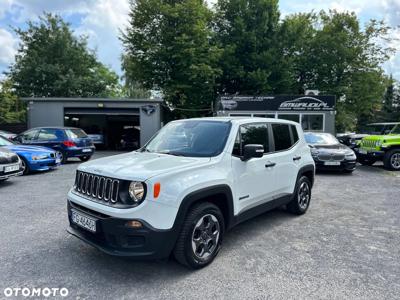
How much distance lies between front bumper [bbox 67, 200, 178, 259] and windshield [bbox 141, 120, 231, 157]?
1145 millimetres

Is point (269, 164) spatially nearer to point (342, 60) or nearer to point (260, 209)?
point (260, 209)

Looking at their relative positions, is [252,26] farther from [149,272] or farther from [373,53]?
[149,272]

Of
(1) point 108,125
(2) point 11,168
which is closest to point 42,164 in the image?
(2) point 11,168

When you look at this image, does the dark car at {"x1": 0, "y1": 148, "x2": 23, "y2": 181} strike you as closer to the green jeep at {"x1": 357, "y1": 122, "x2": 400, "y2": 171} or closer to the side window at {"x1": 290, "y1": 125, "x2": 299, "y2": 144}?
the side window at {"x1": 290, "y1": 125, "x2": 299, "y2": 144}

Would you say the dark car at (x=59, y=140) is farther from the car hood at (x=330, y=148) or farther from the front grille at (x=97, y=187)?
the car hood at (x=330, y=148)

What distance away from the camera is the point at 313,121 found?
1742 cm

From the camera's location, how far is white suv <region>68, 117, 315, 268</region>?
2766 millimetres

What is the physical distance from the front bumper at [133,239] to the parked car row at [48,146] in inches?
290

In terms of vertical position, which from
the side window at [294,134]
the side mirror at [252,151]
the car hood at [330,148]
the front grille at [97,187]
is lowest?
the car hood at [330,148]

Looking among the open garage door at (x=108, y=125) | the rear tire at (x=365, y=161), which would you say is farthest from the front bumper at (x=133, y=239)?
the open garage door at (x=108, y=125)

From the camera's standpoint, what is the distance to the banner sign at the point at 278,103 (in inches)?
678

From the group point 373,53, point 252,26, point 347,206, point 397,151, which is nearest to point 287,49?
point 252,26

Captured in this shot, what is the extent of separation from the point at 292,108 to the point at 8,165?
15040 millimetres

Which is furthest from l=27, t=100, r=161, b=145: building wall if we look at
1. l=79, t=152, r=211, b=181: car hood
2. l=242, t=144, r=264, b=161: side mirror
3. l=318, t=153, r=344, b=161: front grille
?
l=242, t=144, r=264, b=161: side mirror
